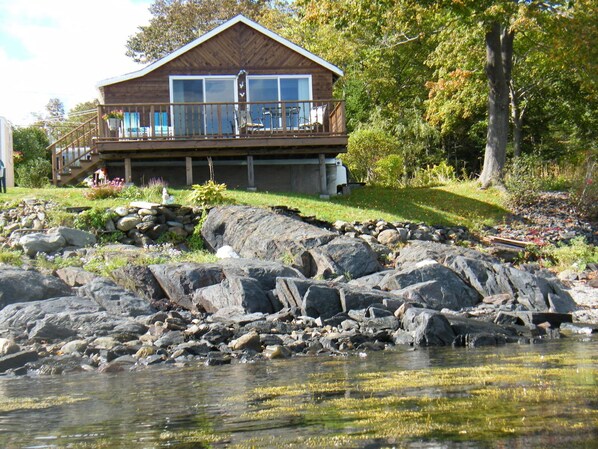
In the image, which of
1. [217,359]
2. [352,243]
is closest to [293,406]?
[217,359]

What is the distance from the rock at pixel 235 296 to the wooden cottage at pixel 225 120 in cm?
1075

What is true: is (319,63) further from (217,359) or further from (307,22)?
(217,359)

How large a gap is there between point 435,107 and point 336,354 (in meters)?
23.2

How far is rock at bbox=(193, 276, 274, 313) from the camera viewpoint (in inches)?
522

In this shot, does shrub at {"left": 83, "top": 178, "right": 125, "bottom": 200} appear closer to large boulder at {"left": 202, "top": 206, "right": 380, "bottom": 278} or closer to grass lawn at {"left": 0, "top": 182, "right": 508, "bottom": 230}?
grass lawn at {"left": 0, "top": 182, "right": 508, "bottom": 230}

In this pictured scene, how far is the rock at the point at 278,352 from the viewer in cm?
1014

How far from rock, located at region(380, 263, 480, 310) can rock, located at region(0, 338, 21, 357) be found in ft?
21.0

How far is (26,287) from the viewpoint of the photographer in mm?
13523

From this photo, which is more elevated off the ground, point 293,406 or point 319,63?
point 319,63

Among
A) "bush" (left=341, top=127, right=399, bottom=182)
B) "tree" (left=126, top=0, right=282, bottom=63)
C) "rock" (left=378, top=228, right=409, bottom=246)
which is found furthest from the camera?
"tree" (left=126, top=0, right=282, bottom=63)

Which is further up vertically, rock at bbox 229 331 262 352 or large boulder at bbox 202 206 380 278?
large boulder at bbox 202 206 380 278

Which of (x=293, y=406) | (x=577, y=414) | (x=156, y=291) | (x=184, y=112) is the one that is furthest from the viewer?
(x=184, y=112)

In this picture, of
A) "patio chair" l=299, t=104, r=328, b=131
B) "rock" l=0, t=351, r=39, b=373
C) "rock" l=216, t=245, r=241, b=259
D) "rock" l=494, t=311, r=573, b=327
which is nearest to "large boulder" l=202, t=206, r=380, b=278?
"rock" l=216, t=245, r=241, b=259

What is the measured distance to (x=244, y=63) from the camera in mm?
27031
